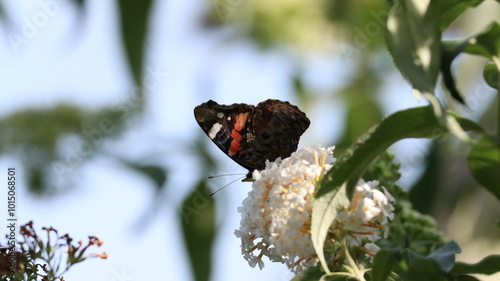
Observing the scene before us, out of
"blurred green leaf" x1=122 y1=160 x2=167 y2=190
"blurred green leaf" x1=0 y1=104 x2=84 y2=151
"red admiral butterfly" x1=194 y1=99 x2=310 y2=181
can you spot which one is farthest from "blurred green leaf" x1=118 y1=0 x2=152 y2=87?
"blurred green leaf" x1=0 y1=104 x2=84 y2=151

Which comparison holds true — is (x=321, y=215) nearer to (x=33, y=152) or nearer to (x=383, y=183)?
(x=383, y=183)

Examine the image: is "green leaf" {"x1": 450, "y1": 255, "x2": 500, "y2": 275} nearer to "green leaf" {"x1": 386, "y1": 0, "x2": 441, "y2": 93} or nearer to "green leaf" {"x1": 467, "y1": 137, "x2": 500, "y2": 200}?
"green leaf" {"x1": 467, "y1": 137, "x2": 500, "y2": 200}

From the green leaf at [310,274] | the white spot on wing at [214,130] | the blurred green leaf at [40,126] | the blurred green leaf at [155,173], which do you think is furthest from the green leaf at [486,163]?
the blurred green leaf at [40,126]

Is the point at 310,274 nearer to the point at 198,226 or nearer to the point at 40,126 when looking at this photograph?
the point at 198,226

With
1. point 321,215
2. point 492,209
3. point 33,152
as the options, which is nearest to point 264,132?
point 321,215

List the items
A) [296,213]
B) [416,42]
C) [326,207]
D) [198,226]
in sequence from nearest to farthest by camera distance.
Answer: [416,42] → [326,207] → [296,213] → [198,226]

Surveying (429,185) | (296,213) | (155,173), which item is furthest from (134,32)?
(429,185)

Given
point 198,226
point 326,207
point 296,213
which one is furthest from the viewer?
point 198,226
